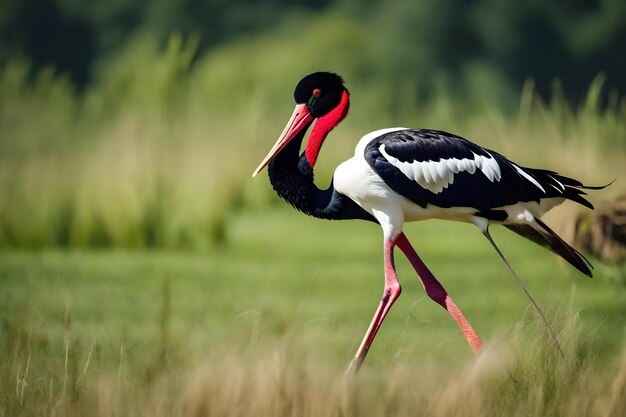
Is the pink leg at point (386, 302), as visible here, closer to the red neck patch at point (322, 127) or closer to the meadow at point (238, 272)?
the meadow at point (238, 272)

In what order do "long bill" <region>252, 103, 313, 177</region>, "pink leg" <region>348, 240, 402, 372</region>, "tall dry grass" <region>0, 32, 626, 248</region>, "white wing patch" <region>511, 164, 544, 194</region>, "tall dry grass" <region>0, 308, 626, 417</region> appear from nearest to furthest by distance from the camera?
"tall dry grass" <region>0, 308, 626, 417</region>, "pink leg" <region>348, 240, 402, 372</region>, "white wing patch" <region>511, 164, 544, 194</region>, "long bill" <region>252, 103, 313, 177</region>, "tall dry grass" <region>0, 32, 626, 248</region>

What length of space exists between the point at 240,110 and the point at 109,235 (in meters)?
2.65

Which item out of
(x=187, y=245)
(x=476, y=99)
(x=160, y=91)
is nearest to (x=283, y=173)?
(x=187, y=245)

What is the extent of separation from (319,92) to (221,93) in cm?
810

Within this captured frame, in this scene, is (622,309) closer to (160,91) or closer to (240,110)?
(160,91)

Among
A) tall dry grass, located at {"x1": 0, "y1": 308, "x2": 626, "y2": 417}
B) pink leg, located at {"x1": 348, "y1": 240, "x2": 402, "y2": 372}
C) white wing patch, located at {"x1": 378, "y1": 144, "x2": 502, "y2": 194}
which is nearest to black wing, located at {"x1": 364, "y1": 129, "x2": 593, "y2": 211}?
white wing patch, located at {"x1": 378, "y1": 144, "x2": 502, "y2": 194}

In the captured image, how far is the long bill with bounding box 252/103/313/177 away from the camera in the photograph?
14.8 ft

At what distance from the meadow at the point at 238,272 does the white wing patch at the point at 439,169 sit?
17.5 inches

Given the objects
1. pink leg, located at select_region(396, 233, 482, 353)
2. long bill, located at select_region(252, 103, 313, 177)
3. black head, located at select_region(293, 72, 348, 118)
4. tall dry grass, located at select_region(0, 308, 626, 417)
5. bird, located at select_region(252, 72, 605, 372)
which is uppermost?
black head, located at select_region(293, 72, 348, 118)

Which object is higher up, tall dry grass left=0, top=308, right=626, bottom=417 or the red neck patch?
the red neck patch

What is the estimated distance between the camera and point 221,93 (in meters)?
12.6

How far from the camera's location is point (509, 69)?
591 inches

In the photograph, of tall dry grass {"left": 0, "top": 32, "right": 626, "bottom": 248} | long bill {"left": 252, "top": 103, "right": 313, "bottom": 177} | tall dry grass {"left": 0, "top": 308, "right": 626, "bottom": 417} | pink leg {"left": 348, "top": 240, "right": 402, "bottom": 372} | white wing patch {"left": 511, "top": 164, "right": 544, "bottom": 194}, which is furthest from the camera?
tall dry grass {"left": 0, "top": 32, "right": 626, "bottom": 248}

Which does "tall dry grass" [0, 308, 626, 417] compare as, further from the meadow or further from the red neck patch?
the red neck patch
